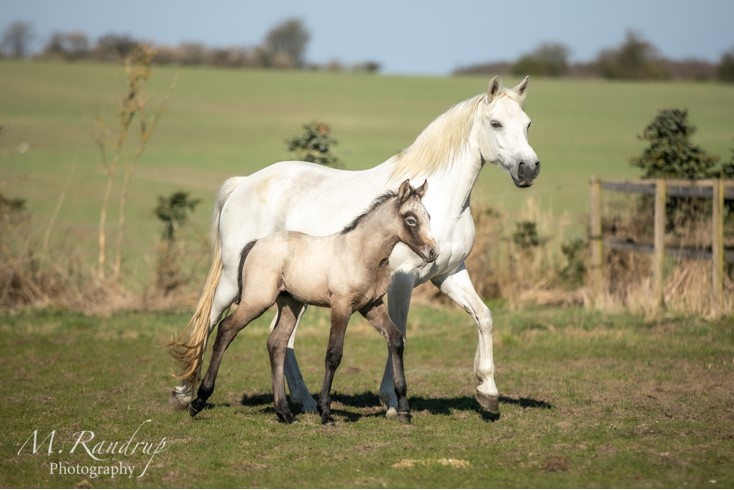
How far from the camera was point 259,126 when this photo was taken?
43438mm

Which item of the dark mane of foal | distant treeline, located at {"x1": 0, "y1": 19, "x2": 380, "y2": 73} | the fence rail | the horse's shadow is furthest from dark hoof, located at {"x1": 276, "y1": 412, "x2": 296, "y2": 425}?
distant treeline, located at {"x1": 0, "y1": 19, "x2": 380, "y2": 73}

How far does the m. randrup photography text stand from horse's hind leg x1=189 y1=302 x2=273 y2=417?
0.50 m

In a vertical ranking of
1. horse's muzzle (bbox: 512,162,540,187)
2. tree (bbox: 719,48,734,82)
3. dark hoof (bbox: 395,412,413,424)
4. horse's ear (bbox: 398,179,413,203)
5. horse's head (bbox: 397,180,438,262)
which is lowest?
dark hoof (bbox: 395,412,413,424)

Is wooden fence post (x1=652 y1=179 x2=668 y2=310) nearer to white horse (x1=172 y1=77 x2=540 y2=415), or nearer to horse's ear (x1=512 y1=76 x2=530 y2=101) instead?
white horse (x1=172 y1=77 x2=540 y2=415)

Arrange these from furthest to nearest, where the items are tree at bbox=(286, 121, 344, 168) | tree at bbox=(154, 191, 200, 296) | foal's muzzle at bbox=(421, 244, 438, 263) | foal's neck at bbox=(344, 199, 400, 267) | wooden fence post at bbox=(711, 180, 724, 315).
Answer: tree at bbox=(154, 191, 200, 296)
tree at bbox=(286, 121, 344, 168)
wooden fence post at bbox=(711, 180, 724, 315)
foal's neck at bbox=(344, 199, 400, 267)
foal's muzzle at bbox=(421, 244, 438, 263)

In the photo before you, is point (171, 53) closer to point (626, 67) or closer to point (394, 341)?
point (626, 67)

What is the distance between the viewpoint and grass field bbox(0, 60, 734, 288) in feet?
91.9

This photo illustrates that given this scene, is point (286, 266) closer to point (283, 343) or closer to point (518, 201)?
point (283, 343)

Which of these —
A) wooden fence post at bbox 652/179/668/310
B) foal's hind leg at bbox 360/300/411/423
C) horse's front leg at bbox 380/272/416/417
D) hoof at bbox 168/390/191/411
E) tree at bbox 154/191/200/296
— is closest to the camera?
foal's hind leg at bbox 360/300/411/423

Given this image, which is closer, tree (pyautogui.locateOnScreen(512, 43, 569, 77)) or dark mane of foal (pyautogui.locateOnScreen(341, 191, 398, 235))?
dark mane of foal (pyautogui.locateOnScreen(341, 191, 398, 235))

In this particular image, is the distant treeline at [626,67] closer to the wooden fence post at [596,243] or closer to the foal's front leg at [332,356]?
the wooden fence post at [596,243]

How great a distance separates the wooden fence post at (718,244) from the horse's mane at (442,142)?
5.97 metres

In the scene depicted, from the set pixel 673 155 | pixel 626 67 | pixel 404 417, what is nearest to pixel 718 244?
pixel 673 155

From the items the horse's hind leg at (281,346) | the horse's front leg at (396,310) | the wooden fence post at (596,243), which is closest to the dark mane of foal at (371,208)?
the horse's front leg at (396,310)
